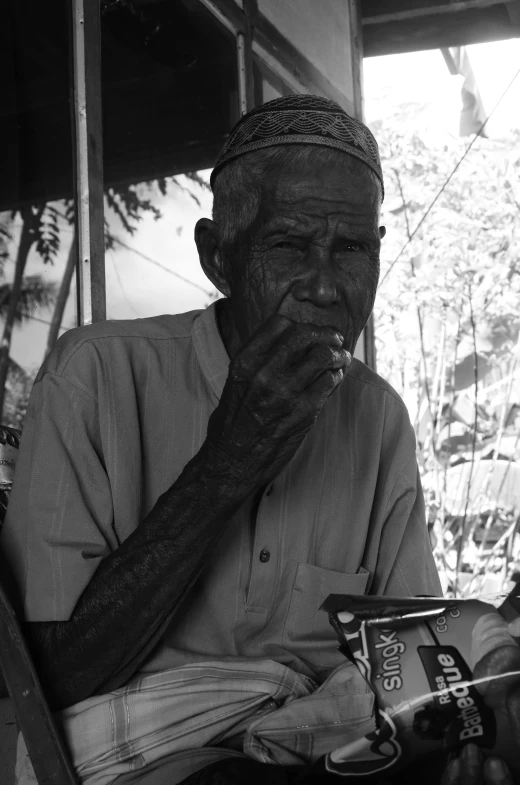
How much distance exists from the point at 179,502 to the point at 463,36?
5.10 meters

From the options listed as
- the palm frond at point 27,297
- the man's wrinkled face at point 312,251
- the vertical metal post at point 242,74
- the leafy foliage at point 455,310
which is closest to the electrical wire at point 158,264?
the palm frond at point 27,297

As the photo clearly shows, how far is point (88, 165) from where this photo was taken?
3.12 meters

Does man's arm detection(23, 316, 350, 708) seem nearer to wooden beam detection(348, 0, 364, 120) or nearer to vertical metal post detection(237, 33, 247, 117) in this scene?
vertical metal post detection(237, 33, 247, 117)

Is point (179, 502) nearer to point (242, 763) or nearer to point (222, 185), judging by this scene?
point (242, 763)

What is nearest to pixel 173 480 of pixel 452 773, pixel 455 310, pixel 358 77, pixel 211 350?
pixel 211 350

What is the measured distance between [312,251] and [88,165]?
5.08 ft

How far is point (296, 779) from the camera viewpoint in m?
1.43

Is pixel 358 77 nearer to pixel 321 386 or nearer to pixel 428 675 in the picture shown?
Answer: pixel 321 386

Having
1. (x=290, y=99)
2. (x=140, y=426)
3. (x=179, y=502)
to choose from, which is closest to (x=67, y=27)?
(x=290, y=99)

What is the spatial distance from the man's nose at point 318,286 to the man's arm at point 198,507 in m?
0.22

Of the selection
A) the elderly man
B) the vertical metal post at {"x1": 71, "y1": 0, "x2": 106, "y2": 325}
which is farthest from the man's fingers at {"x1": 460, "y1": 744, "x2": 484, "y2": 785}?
the vertical metal post at {"x1": 71, "y1": 0, "x2": 106, "y2": 325}

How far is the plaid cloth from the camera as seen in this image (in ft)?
5.26

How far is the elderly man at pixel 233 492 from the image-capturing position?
5.19 feet

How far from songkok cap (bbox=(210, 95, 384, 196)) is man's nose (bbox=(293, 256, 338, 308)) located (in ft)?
0.93
